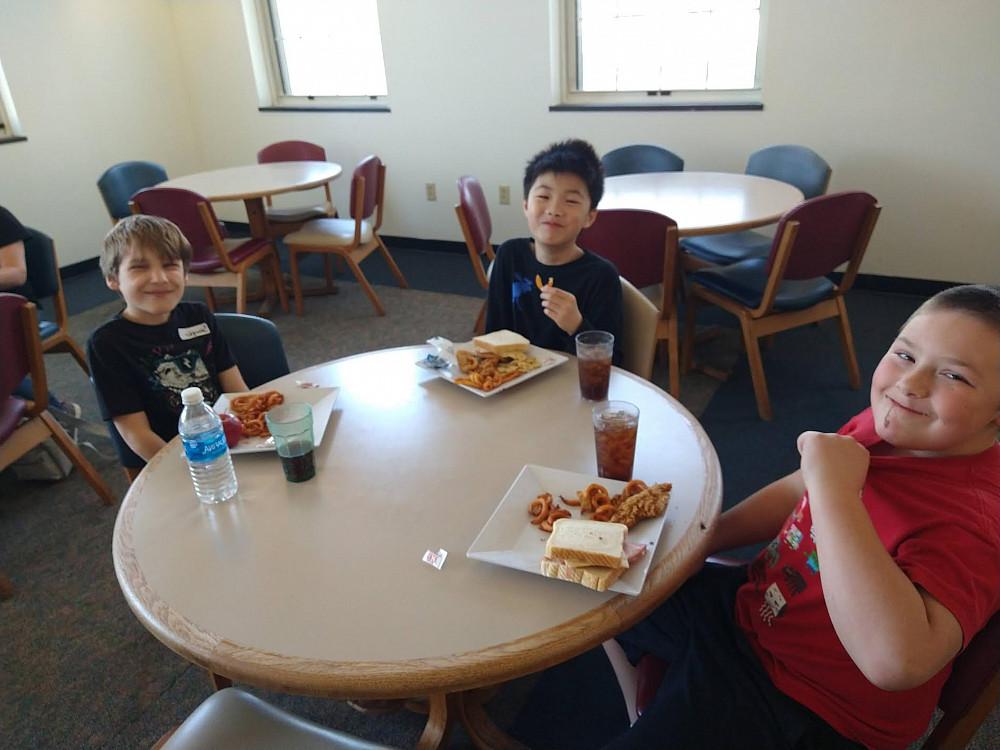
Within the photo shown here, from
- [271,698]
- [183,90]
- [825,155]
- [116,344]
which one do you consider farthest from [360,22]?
[271,698]

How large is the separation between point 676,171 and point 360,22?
267 centimetres

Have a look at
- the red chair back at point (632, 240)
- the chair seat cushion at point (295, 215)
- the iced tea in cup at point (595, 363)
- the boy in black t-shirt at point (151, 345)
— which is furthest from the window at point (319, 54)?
the iced tea in cup at point (595, 363)

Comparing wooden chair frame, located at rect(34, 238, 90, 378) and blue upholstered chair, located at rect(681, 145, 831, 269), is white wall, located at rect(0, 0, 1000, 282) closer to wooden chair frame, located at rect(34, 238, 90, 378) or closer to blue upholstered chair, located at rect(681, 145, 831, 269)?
blue upholstered chair, located at rect(681, 145, 831, 269)

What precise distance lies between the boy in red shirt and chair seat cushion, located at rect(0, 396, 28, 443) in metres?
1.94

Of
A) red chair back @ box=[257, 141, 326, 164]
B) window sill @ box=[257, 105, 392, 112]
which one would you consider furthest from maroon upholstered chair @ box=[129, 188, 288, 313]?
window sill @ box=[257, 105, 392, 112]

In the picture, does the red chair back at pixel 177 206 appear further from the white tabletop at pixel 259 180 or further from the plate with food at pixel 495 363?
the plate with food at pixel 495 363

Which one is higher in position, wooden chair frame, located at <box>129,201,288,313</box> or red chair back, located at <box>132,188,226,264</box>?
red chair back, located at <box>132,188,226,264</box>

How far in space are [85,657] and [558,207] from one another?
65.2 inches

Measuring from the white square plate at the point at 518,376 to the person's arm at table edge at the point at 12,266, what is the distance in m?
2.08

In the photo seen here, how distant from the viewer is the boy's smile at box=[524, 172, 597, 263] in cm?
166

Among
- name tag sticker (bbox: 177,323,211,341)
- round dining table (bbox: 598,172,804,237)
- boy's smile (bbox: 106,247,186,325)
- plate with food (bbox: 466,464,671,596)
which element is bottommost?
plate with food (bbox: 466,464,671,596)

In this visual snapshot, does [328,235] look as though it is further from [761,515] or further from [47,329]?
[761,515]

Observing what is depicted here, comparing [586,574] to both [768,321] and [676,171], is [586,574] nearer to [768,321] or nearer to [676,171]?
[768,321]

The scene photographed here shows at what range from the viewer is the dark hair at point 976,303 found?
802 mm
